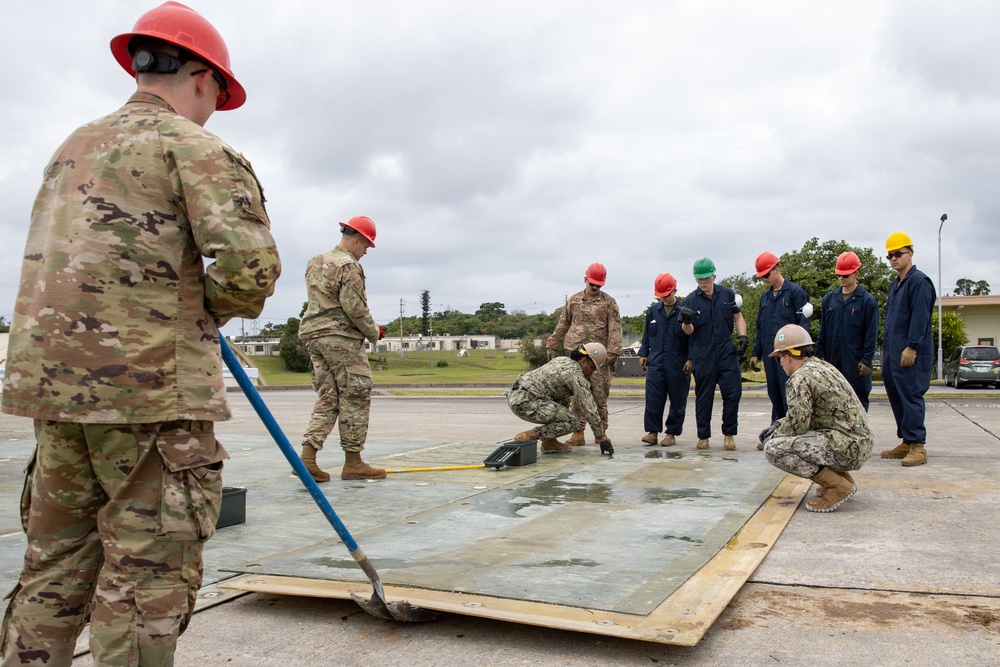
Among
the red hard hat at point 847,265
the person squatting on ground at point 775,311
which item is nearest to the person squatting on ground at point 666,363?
the person squatting on ground at point 775,311

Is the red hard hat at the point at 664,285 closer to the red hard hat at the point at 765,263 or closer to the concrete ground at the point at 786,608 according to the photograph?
the red hard hat at the point at 765,263

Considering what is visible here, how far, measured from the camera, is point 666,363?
27.6ft

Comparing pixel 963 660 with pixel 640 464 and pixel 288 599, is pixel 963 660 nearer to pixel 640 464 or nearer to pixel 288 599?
pixel 288 599

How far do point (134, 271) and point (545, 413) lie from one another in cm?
581

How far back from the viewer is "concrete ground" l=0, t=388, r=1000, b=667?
2.58 m

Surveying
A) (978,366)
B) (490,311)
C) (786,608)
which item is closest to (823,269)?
(978,366)

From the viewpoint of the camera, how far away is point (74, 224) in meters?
1.96

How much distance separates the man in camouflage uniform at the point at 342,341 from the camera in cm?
593

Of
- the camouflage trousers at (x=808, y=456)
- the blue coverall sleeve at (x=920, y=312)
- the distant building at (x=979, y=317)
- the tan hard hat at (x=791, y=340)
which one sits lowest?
the camouflage trousers at (x=808, y=456)

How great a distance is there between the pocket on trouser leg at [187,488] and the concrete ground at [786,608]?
816mm

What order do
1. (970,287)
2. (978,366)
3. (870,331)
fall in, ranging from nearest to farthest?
1. (870,331)
2. (978,366)
3. (970,287)

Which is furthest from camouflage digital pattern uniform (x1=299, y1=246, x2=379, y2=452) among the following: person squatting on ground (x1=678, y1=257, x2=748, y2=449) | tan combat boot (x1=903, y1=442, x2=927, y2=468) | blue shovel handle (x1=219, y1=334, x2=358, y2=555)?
tan combat boot (x1=903, y1=442, x2=927, y2=468)

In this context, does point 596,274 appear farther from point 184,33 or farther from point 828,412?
point 184,33

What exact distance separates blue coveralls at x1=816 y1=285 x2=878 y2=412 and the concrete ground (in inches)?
72.1
